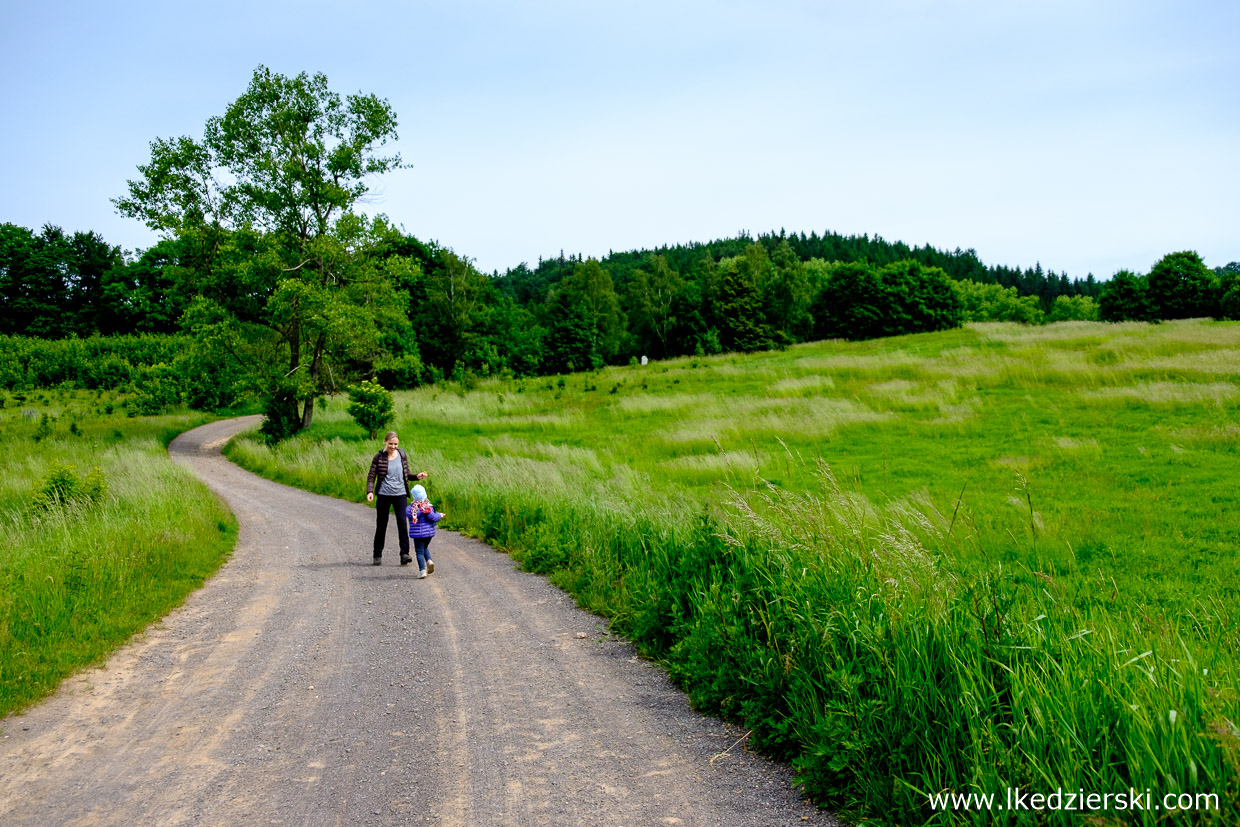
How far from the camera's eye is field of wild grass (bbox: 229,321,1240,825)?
3439 millimetres

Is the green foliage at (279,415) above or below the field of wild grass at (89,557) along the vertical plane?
above

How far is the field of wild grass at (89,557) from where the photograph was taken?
259 inches

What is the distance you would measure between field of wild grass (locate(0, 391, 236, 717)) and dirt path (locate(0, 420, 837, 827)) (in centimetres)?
38

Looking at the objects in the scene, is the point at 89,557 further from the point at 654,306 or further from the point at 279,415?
the point at 654,306

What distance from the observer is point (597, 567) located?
895cm

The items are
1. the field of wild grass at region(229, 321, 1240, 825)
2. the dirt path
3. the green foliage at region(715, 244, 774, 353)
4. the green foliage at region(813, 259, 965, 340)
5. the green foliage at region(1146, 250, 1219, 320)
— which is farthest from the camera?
the green foliage at region(715, 244, 774, 353)

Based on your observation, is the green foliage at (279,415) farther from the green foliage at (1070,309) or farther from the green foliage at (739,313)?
the green foliage at (1070,309)

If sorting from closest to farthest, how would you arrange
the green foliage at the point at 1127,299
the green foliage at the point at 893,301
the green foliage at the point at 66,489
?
the green foliage at the point at 66,489 < the green foliage at the point at 1127,299 < the green foliage at the point at 893,301

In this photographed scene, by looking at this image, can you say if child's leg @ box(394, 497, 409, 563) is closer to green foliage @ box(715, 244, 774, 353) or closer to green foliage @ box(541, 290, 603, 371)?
green foliage @ box(541, 290, 603, 371)

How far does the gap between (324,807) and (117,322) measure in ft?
284

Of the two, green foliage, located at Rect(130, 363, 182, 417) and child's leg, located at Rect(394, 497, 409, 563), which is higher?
green foliage, located at Rect(130, 363, 182, 417)

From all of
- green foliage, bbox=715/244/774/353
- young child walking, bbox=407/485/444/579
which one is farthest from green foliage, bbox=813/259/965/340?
young child walking, bbox=407/485/444/579

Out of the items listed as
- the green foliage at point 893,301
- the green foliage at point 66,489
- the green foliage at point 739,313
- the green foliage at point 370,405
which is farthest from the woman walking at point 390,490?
the green foliage at point 893,301

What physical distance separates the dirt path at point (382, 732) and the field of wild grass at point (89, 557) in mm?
379
